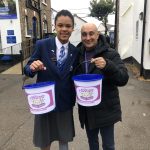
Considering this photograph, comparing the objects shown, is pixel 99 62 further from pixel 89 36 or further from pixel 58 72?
pixel 58 72

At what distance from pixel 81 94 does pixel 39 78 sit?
0.52m

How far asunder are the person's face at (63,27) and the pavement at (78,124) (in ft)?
7.02

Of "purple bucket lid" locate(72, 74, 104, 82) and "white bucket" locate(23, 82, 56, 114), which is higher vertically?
"purple bucket lid" locate(72, 74, 104, 82)

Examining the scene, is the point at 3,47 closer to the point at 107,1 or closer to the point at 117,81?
the point at 117,81

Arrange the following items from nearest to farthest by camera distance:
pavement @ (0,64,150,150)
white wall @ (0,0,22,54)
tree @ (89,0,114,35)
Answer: pavement @ (0,64,150,150) < white wall @ (0,0,22,54) < tree @ (89,0,114,35)

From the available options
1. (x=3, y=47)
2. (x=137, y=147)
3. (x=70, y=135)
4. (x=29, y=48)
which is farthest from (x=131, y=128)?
(x=29, y=48)

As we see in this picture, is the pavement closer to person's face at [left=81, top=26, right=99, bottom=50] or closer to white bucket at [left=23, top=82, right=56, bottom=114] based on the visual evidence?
white bucket at [left=23, top=82, right=56, bottom=114]

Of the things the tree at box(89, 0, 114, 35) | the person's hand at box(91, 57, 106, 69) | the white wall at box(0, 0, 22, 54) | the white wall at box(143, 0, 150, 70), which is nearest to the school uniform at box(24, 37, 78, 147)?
the person's hand at box(91, 57, 106, 69)

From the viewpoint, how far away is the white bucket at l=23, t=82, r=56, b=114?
2959 millimetres

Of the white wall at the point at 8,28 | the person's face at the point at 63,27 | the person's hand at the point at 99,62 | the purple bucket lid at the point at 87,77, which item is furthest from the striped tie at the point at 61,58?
the white wall at the point at 8,28

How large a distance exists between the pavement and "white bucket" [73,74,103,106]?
1710mm

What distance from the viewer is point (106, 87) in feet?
10.7

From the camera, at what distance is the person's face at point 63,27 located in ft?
10.3

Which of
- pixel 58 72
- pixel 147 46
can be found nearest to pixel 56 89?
pixel 58 72
